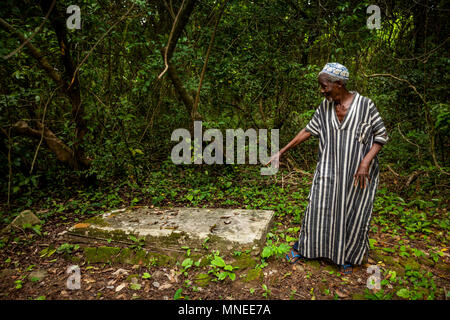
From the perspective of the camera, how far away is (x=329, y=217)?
2.57 m

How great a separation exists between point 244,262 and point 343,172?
135 cm

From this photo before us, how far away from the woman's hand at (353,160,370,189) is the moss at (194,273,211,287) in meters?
1.71

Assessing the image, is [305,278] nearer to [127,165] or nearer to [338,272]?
[338,272]

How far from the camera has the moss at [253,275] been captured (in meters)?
2.54

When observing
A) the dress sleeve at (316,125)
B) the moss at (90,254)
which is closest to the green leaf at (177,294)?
the moss at (90,254)

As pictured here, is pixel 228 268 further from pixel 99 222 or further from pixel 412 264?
pixel 412 264

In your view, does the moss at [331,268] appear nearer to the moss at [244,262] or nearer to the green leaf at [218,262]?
the moss at [244,262]

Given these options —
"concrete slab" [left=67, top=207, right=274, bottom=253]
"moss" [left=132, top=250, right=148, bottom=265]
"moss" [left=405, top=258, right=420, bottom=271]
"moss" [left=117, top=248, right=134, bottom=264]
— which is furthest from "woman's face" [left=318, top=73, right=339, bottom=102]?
"moss" [left=117, top=248, right=134, bottom=264]

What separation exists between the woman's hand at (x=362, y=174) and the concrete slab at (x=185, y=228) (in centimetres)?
118

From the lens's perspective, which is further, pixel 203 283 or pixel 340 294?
pixel 203 283

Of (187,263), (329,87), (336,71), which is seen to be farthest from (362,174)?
(187,263)

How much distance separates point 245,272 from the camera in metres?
2.62
